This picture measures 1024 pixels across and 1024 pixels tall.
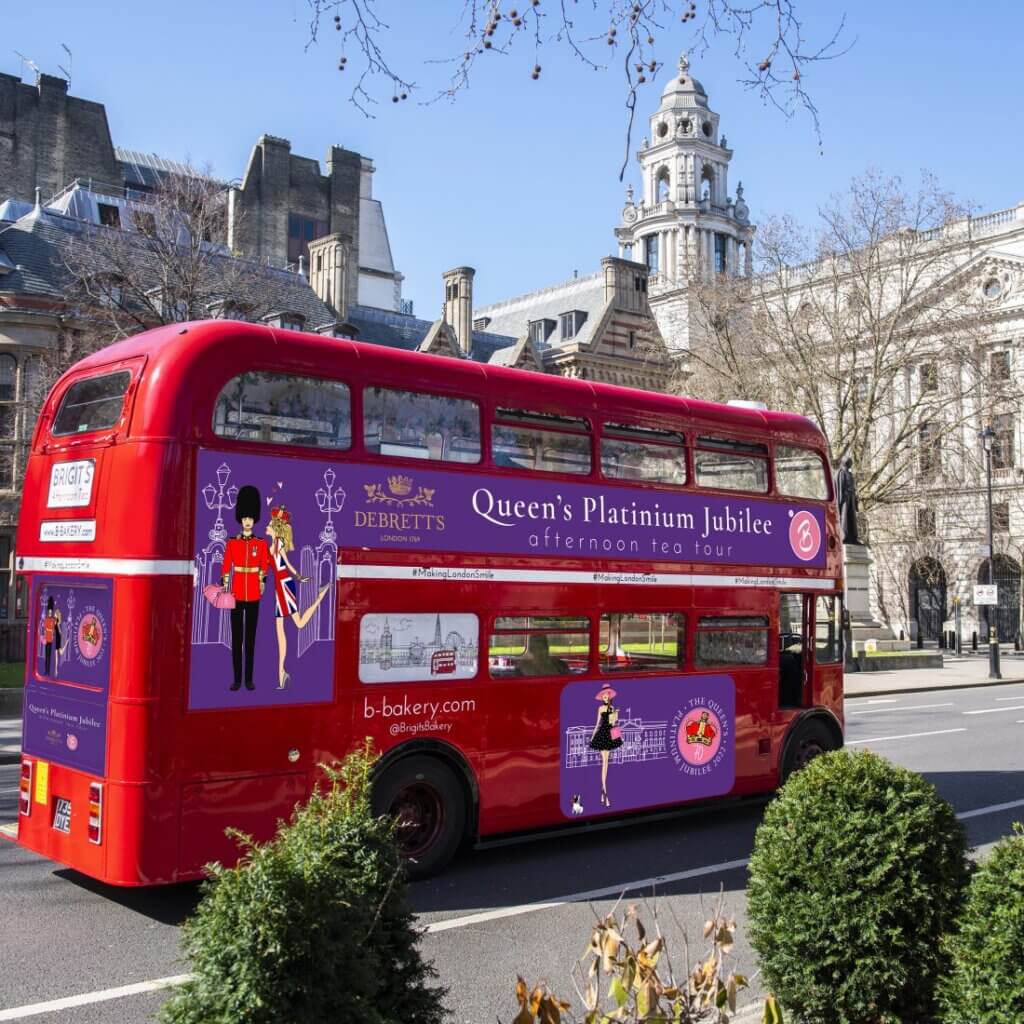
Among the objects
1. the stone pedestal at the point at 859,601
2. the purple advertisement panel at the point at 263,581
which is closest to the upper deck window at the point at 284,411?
the purple advertisement panel at the point at 263,581

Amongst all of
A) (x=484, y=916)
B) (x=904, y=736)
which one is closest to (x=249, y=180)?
(x=904, y=736)

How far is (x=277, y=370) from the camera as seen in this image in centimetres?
845

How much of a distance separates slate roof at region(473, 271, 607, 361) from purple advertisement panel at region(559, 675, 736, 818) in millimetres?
44694

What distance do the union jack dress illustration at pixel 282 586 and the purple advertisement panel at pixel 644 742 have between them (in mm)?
2903

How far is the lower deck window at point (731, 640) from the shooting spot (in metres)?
11.3

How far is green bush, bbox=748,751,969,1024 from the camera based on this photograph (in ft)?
16.7

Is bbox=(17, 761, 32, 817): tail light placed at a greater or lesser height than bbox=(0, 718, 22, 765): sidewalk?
greater

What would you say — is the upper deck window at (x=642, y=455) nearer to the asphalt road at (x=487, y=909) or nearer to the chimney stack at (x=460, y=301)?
the asphalt road at (x=487, y=909)

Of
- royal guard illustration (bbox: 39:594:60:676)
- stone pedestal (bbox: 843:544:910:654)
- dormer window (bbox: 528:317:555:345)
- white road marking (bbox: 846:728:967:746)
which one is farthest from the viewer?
dormer window (bbox: 528:317:555:345)

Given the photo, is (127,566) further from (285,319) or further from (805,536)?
(285,319)

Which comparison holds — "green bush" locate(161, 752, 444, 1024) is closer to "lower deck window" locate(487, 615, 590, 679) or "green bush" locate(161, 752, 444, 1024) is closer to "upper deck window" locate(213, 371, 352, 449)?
"upper deck window" locate(213, 371, 352, 449)

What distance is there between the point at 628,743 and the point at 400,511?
11.0ft

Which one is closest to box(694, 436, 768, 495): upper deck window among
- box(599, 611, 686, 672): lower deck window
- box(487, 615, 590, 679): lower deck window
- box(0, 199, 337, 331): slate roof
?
box(599, 611, 686, 672): lower deck window

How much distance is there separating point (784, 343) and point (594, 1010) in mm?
36202
